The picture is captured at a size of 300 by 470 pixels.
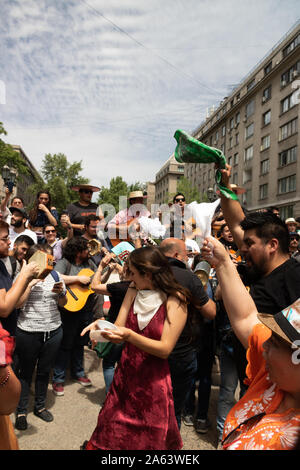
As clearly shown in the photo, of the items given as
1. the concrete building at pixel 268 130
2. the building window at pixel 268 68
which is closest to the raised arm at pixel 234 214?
the concrete building at pixel 268 130

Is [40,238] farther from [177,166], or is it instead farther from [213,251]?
[177,166]

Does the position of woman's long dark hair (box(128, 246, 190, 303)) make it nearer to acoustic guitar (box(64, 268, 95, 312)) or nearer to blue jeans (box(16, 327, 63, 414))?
blue jeans (box(16, 327, 63, 414))

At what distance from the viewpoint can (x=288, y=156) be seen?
27.5m

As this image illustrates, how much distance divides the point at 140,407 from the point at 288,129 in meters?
30.1

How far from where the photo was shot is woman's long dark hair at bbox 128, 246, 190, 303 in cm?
224

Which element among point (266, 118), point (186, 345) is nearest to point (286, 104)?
point (266, 118)

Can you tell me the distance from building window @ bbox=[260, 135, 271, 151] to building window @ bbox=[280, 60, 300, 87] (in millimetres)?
4806

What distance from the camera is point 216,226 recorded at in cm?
496

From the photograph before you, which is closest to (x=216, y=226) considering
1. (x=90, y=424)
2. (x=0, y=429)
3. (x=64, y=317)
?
(x=64, y=317)

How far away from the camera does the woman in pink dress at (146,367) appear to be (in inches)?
81.4

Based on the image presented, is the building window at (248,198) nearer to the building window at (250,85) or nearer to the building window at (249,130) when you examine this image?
the building window at (249,130)

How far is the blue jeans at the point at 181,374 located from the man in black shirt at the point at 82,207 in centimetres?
386

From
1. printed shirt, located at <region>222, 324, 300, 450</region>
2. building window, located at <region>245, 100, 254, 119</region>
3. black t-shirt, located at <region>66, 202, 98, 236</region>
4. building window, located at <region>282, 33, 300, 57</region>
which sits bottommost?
printed shirt, located at <region>222, 324, 300, 450</region>

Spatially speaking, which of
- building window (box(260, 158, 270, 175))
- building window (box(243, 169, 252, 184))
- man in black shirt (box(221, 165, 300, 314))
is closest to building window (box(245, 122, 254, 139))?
building window (box(243, 169, 252, 184))
